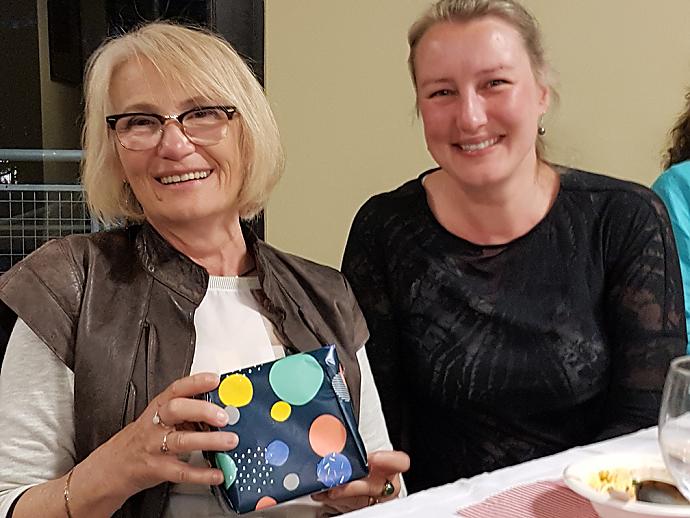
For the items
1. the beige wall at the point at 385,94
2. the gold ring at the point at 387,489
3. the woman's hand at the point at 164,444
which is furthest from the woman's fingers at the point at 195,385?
the beige wall at the point at 385,94

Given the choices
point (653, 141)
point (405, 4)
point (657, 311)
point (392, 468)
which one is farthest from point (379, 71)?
point (392, 468)

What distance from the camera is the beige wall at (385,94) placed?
2477 mm

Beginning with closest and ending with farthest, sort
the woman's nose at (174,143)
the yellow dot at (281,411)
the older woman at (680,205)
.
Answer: the yellow dot at (281,411), the woman's nose at (174,143), the older woman at (680,205)

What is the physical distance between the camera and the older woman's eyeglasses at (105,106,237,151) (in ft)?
4.53

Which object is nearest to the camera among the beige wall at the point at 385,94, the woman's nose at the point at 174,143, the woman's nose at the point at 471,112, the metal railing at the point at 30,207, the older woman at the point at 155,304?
the older woman at the point at 155,304

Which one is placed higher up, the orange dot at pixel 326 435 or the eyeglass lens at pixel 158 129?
the eyeglass lens at pixel 158 129

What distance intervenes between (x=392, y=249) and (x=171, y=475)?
0.74 m

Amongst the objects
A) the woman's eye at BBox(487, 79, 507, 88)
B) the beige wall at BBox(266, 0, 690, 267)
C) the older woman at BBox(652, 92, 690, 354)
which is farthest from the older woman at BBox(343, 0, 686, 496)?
the beige wall at BBox(266, 0, 690, 267)

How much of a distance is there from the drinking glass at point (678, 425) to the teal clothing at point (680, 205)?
109 centimetres

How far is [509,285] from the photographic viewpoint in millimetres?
1672

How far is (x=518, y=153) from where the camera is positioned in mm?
1674

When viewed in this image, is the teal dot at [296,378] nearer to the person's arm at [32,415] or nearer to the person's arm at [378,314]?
the person's arm at [32,415]

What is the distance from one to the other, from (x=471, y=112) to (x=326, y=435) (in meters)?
0.72

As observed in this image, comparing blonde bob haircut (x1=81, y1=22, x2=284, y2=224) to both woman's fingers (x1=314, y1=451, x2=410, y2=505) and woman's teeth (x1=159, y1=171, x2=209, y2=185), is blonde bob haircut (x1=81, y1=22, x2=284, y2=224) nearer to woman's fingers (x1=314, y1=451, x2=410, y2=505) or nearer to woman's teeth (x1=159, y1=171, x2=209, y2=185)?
woman's teeth (x1=159, y1=171, x2=209, y2=185)
